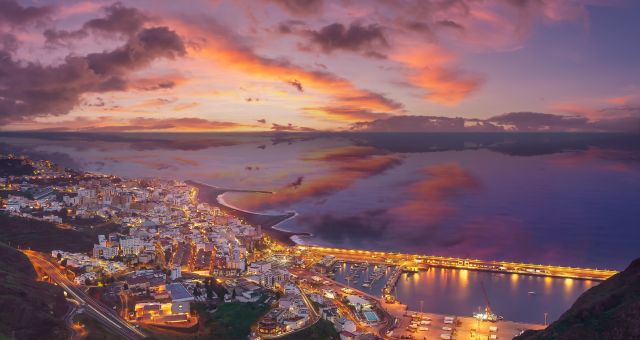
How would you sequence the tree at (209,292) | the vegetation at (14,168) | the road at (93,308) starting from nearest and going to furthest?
the road at (93,308) < the tree at (209,292) < the vegetation at (14,168)

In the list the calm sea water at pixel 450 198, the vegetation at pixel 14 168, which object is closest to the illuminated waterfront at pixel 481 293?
the calm sea water at pixel 450 198

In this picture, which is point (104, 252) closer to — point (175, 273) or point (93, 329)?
point (175, 273)

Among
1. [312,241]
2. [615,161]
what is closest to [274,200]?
[312,241]

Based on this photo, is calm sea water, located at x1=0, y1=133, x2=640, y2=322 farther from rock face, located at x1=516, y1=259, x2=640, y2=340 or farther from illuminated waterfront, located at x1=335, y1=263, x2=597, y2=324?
rock face, located at x1=516, y1=259, x2=640, y2=340

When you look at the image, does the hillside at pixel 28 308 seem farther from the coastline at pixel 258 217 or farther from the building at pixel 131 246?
the coastline at pixel 258 217

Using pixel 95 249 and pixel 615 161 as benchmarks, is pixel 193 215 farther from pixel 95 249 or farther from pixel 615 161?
pixel 615 161

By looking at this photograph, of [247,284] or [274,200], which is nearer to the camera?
[247,284]
